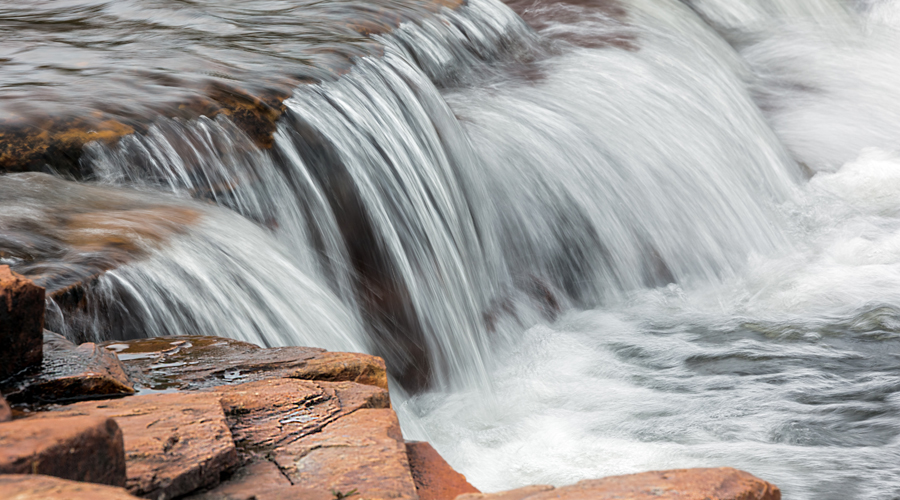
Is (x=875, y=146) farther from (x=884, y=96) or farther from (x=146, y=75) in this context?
(x=146, y=75)

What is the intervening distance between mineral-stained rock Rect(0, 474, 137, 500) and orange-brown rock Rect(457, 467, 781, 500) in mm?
732

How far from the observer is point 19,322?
1915 mm

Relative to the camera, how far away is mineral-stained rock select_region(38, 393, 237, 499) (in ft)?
5.41

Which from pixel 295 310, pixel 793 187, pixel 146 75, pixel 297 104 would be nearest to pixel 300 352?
pixel 295 310

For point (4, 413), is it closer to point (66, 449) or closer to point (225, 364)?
point (66, 449)

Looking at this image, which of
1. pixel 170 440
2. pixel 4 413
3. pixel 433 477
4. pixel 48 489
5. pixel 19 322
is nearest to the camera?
pixel 48 489

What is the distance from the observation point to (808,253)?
6.39 m

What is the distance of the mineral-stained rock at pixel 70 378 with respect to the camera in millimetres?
1958

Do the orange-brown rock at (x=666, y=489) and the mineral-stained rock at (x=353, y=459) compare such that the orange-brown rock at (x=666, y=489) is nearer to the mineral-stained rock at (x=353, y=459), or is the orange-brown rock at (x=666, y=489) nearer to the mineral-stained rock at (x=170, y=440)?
the mineral-stained rock at (x=353, y=459)

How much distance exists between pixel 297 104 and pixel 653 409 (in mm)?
2523

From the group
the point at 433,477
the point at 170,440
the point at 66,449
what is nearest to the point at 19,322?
the point at 170,440

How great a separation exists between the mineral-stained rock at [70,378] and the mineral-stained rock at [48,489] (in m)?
0.68

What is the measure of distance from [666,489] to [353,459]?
72 centimetres

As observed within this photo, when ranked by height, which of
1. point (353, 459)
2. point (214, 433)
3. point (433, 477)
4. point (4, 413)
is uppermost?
point (4, 413)
